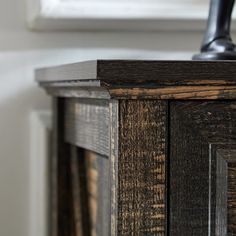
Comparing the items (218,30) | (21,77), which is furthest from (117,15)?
(218,30)

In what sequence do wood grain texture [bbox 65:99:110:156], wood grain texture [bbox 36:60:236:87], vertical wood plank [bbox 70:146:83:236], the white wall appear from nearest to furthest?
wood grain texture [bbox 36:60:236:87]
wood grain texture [bbox 65:99:110:156]
vertical wood plank [bbox 70:146:83:236]
the white wall

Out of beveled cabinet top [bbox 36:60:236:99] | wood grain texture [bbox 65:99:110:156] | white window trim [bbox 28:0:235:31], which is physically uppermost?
white window trim [bbox 28:0:235:31]

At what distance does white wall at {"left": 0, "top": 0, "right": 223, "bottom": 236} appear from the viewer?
0.99 meters

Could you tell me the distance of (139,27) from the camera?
1.02 m

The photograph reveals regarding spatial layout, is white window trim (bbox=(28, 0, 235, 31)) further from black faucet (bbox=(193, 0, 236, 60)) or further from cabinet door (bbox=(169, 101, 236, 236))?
cabinet door (bbox=(169, 101, 236, 236))

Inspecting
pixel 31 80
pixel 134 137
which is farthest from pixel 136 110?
pixel 31 80

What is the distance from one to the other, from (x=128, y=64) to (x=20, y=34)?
493 mm

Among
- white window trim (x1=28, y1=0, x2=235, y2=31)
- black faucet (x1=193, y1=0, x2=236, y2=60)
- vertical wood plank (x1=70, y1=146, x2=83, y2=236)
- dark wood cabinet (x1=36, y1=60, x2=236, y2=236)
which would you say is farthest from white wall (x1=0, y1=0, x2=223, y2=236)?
dark wood cabinet (x1=36, y1=60, x2=236, y2=236)

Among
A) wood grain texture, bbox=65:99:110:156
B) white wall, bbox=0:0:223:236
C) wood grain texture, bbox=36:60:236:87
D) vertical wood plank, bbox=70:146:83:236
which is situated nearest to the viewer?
wood grain texture, bbox=36:60:236:87

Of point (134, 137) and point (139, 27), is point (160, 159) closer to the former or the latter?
point (134, 137)

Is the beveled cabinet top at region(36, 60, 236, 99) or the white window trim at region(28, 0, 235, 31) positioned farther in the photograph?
the white window trim at region(28, 0, 235, 31)

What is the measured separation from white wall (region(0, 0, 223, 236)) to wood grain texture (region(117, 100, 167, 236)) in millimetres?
461

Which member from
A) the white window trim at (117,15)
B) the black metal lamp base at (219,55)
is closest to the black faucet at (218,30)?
the black metal lamp base at (219,55)

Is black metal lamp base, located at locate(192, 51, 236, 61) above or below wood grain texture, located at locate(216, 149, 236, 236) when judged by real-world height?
above
